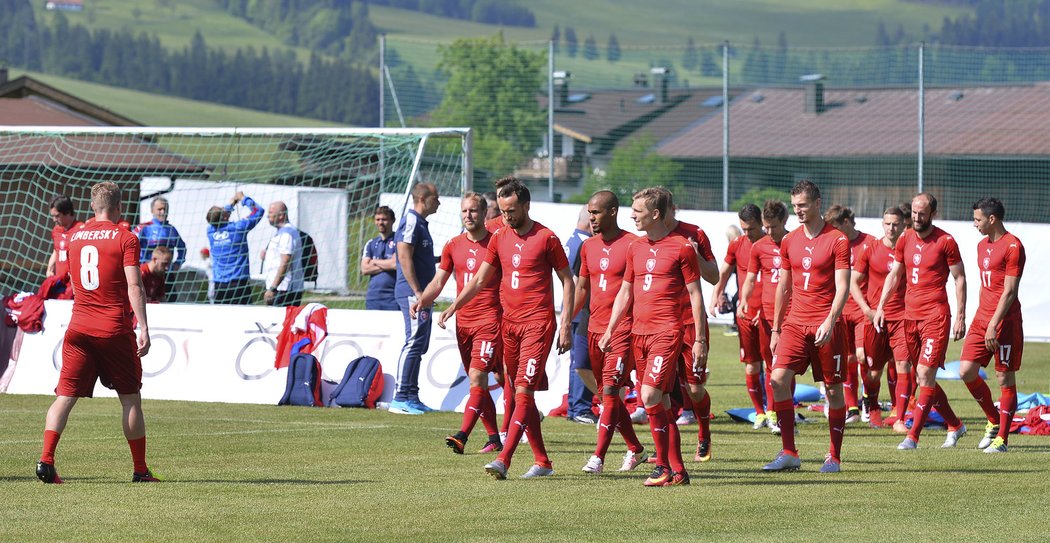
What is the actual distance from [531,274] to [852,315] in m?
4.37

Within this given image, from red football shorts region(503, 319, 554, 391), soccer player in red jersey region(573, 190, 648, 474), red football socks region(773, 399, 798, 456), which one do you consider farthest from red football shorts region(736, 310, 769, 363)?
red football shorts region(503, 319, 554, 391)

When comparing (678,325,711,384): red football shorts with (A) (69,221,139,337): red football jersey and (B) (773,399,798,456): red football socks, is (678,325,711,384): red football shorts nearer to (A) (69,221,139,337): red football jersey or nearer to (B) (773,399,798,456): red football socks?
(B) (773,399,798,456): red football socks

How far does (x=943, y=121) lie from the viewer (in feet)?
114

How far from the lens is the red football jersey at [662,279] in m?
9.50

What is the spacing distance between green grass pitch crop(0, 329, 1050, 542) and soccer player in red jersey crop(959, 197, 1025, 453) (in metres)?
0.31

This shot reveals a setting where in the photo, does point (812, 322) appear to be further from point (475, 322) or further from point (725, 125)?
point (725, 125)

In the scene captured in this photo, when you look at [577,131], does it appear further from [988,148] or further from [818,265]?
[818,265]

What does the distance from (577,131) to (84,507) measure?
4732cm

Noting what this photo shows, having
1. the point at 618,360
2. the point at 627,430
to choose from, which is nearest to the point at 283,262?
the point at 627,430

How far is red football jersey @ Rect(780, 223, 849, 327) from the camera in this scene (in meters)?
10.4

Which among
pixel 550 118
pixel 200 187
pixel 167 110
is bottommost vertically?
pixel 200 187

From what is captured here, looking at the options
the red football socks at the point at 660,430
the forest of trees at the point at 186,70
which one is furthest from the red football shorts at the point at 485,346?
the forest of trees at the point at 186,70

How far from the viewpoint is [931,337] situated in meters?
11.8

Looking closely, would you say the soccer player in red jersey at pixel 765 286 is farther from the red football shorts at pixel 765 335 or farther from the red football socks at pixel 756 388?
the red football socks at pixel 756 388
